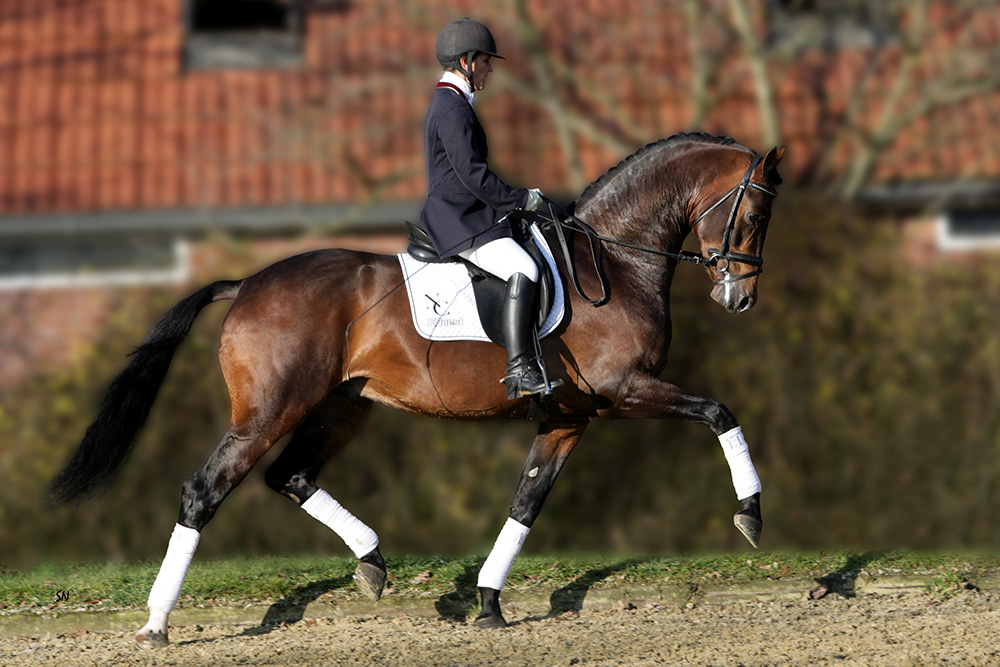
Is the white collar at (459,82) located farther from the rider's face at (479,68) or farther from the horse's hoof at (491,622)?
the horse's hoof at (491,622)

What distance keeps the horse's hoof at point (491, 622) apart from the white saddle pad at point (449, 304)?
4.58ft

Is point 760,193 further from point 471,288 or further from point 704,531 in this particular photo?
point 704,531

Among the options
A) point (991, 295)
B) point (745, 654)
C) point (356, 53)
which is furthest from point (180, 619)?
point (356, 53)

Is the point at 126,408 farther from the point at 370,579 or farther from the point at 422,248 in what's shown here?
the point at 422,248

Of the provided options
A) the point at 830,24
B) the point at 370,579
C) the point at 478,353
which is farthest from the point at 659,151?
→ the point at 830,24

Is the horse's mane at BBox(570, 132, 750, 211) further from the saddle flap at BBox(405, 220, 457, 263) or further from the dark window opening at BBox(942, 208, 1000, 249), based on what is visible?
the dark window opening at BBox(942, 208, 1000, 249)

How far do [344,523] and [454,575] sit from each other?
81 cm

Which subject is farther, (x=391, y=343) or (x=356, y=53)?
(x=356, y=53)

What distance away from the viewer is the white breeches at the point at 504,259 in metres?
5.04

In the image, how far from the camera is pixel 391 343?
5.19m

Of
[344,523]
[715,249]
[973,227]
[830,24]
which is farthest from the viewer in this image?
[973,227]

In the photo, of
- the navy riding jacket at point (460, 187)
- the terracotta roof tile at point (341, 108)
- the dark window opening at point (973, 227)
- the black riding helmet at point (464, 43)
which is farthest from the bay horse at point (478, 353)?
the dark window opening at point (973, 227)

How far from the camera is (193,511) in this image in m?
5.09

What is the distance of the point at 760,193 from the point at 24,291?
6.66 metres
